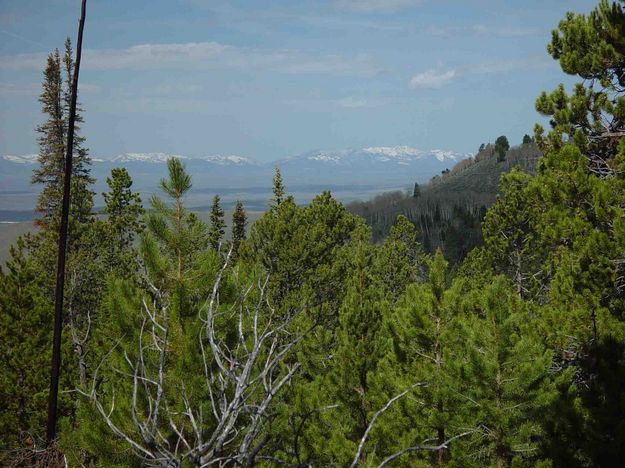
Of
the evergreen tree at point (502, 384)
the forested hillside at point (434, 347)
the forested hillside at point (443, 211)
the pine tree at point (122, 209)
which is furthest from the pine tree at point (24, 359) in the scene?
the forested hillside at point (443, 211)

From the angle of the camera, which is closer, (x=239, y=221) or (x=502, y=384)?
(x=502, y=384)

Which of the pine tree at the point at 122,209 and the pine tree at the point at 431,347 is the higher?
the pine tree at the point at 122,209

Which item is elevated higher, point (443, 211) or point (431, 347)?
point (443, 211)

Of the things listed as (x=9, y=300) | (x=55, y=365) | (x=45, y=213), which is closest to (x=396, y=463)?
(x=55, y=365)

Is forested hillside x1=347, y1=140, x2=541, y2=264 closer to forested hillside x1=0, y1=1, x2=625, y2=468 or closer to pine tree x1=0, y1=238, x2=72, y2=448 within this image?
pine tree x1=0, y1=238, x2=72, y2=448

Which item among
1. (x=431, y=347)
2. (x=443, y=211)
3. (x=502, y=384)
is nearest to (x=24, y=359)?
(x=431, y=347)

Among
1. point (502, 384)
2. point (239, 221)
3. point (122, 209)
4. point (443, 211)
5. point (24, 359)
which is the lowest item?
point (24, 359)

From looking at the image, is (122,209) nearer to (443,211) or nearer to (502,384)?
(502,384)

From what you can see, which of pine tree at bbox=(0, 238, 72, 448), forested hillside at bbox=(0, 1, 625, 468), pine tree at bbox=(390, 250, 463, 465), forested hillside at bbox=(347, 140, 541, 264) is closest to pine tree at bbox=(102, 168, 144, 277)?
pine tree at bbox=(0, 238, 72, 448)

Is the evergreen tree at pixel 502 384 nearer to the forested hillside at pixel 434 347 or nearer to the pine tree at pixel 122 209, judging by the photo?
the forested hillside at pixel 434 347

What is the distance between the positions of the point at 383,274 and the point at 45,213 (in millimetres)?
19532

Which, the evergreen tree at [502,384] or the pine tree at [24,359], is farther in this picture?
the pine tree at [24,359]

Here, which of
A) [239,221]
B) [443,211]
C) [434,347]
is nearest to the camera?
[434,347]

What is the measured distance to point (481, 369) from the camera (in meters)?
9.47
